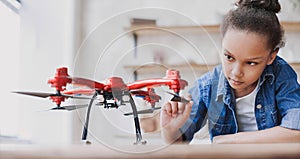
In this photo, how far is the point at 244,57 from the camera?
A: 2.97ft

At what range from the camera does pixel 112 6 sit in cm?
226

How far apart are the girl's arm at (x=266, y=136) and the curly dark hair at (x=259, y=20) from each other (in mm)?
172

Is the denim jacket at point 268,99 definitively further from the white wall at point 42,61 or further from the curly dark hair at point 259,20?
the white wall at point 42,61

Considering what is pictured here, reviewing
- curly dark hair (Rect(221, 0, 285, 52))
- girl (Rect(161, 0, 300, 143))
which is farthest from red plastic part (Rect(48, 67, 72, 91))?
curly dark hair (Rect(221, 0, 285, 52))

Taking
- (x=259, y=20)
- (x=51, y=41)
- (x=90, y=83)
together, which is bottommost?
(x=90, y=83)

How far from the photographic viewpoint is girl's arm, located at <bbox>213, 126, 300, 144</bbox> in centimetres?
90

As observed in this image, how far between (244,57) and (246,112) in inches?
5.4

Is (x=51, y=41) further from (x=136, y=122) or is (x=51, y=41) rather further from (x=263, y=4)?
(x=136, y=122)

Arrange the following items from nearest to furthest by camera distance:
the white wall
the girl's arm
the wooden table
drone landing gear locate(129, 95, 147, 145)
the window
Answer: the wooden table, drone landing gear locate(129, 95, 147, 145), the girl's arm, the window, the white wall

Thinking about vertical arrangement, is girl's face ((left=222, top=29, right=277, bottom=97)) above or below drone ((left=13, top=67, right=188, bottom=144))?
above

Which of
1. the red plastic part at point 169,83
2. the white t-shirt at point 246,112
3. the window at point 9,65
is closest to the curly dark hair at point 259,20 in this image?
the white t-shirt at point 246,112

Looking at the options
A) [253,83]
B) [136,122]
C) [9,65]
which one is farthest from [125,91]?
[9,65]

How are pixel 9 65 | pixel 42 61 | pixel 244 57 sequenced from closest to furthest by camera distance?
1. pixel 244 57
2. pixel 9 65
3. pixel 42 61

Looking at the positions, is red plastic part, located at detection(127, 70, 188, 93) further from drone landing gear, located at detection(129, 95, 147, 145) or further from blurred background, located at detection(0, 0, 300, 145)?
blurred background, located at detection(0, 0, 300, 145)
